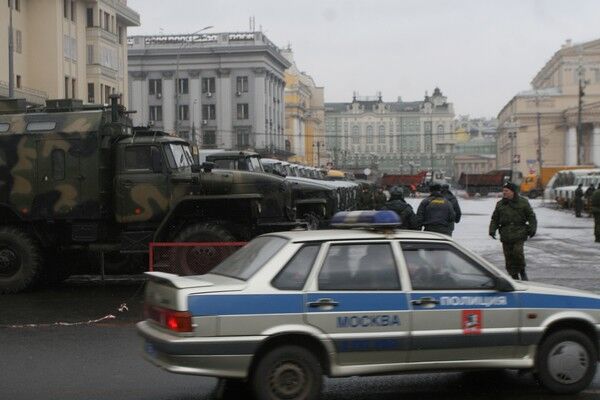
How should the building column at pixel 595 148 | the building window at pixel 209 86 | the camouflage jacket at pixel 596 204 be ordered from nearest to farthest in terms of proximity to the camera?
the camouflage jacket at pixel 596 204, the building window at pixel 209 86, the building column at pixel 595 148

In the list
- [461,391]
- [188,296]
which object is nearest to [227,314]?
[188,296]

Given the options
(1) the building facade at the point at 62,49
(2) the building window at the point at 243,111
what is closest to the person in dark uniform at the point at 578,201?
(1) the building facade at the point at 62,49

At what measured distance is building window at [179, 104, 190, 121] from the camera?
106m

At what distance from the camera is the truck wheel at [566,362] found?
28.1 feet

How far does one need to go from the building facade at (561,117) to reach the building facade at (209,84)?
1571 inches

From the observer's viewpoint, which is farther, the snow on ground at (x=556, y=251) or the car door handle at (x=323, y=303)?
the snow on ground at (x=556, y=251)

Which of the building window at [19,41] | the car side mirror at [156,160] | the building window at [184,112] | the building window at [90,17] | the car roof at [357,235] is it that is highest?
the building window at [90,17]

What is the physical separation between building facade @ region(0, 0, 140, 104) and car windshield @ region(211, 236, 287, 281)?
151ft

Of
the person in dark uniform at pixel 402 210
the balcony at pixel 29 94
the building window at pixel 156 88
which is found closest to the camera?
the person in dark uniform at pixel 402 210

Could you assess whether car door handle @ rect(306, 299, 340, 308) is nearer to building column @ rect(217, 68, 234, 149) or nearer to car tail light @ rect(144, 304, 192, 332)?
car tail light @ rect(144, 304, 192, 332)

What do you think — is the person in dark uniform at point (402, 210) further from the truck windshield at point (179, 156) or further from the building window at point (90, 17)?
the building window at point (90, 17)

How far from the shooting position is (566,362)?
8570 mm

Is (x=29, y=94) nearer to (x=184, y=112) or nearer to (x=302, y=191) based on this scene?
(x=302, y=191)

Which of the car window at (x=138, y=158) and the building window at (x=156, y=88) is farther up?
the building window at (x=156, y=88)
